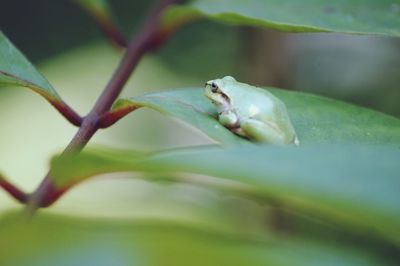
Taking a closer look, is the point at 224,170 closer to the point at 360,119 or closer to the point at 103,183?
the point at 360,119

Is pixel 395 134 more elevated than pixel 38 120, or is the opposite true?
pixel 38 120

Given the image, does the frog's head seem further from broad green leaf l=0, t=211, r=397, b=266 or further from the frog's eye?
broad green leaf l=0, t=211, r=397, b=266

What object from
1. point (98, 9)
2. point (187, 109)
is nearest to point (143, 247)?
point (187, 109)

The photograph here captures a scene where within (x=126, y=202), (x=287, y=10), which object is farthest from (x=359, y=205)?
(x=126, y=202)

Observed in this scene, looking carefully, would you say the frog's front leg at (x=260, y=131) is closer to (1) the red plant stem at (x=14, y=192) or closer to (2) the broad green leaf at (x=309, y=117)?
(2) the broad green leaf at (x=309, y=117)

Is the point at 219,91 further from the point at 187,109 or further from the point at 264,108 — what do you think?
the point at 187,109

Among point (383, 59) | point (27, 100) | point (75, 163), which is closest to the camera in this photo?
point (75, 163)
